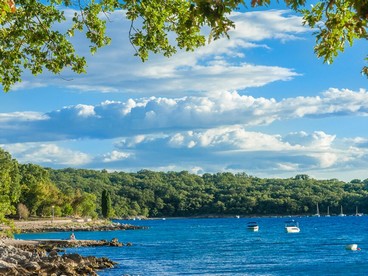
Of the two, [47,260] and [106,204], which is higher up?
[106,204]

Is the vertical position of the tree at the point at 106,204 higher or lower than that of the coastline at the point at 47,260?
higher

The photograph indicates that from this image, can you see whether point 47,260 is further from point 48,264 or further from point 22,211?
point 22,211

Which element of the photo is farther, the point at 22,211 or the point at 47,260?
the point at 22,211

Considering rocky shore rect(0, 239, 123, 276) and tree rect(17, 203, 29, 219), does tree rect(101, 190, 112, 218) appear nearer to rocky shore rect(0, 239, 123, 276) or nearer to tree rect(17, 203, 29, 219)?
tree rect(17, 203, 29, 219)

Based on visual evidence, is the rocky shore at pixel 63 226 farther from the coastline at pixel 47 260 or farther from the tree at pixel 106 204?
the coastline at pixel 47 260

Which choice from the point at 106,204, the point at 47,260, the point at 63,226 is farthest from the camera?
the point at 106,204

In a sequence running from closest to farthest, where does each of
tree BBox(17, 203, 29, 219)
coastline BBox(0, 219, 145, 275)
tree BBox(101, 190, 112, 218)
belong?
coastline BBox(0, 219, 145, 275) < tree BBox(17, 203, 29, 219) < tree BBox(101, 190, 112, 218)

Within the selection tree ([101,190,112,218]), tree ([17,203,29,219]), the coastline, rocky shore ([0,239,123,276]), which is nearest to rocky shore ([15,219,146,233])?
tree ([101,190,112,218])

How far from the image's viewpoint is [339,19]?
28.3ft

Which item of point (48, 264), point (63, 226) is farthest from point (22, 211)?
point (48, 264)

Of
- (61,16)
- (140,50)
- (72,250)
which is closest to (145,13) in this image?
(140,50)

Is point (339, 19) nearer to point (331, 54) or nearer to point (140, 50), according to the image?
point (331, 54)

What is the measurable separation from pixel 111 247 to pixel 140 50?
214 ft

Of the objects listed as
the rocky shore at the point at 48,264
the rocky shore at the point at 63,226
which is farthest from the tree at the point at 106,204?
the rocky shore at the point at 48,264
